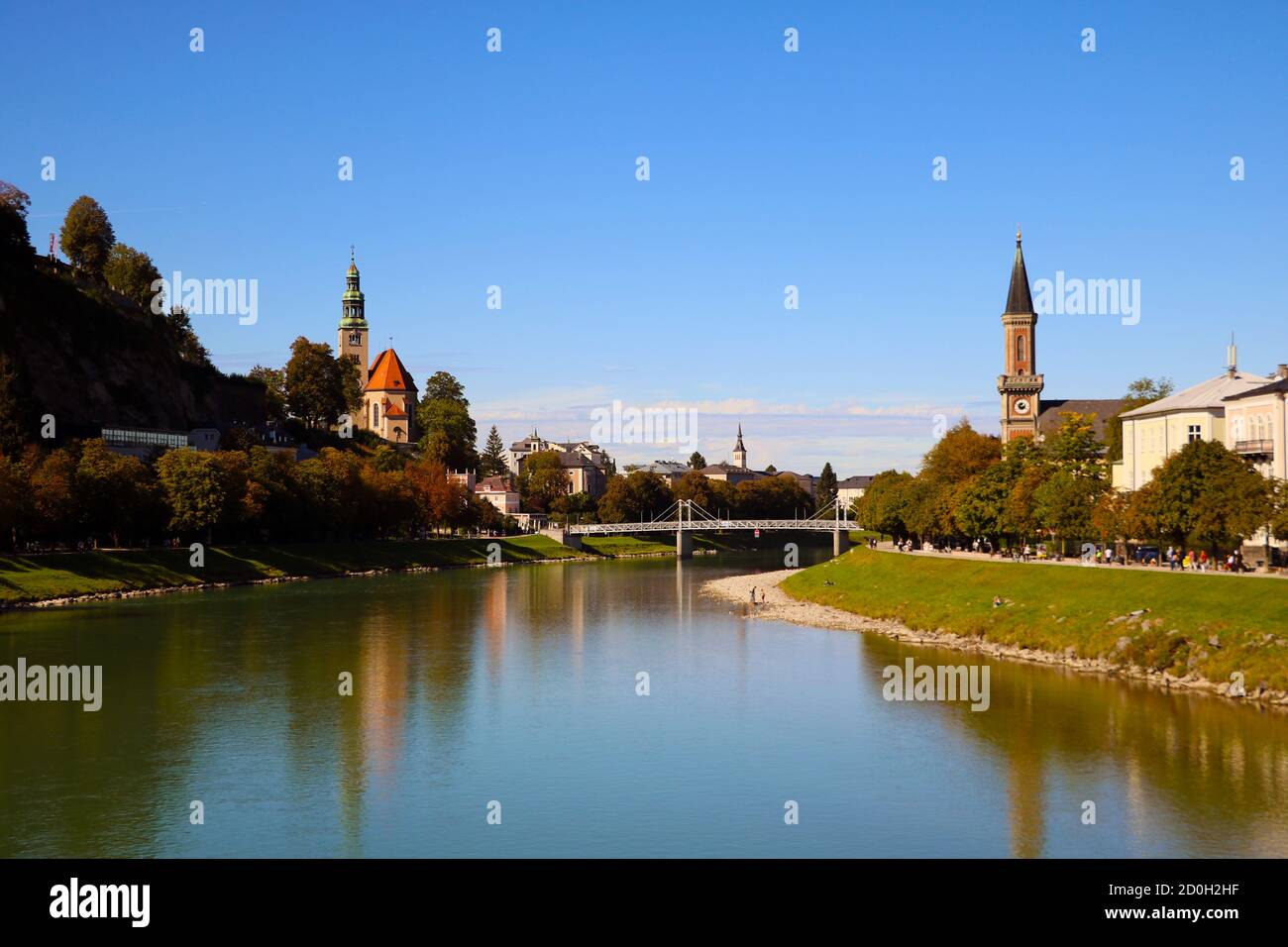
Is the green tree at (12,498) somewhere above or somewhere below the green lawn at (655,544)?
above

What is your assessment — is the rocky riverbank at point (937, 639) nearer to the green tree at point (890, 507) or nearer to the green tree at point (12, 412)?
the green tree at point (890, 507)

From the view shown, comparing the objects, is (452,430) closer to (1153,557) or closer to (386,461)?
(386,461)

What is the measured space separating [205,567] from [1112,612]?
6729cm

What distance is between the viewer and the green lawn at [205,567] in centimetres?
8119

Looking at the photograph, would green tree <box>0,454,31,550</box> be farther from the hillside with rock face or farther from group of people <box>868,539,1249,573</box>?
group of people <box>868,539,1249,573</box>

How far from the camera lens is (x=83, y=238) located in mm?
143500

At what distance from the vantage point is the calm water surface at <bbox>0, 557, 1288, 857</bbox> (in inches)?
1146

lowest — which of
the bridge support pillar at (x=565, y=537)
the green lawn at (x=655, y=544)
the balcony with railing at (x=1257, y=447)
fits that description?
the green lawn at (x=655, y=544)

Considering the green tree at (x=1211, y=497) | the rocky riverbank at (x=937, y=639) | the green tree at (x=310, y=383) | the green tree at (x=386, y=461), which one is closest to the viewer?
the rocky riverbank at (x=937, y=639)

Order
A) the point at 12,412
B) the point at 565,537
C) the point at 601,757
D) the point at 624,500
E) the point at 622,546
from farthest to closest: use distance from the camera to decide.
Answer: the point at 624,500, the point at 622,546, the point at 565,537, the point at 12,412, the point at 601,757

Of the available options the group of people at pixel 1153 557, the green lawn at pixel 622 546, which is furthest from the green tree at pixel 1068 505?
the green lawn at pixel 622 546

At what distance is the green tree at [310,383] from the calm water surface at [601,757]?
335 ft

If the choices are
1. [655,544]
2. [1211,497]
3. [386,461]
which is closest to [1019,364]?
[655,544]

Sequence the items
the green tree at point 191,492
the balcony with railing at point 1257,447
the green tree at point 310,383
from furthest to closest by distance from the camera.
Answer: the green tree at point 310,383 < the green tree at point 191,492 < the balcony with railing at point 1257,447
